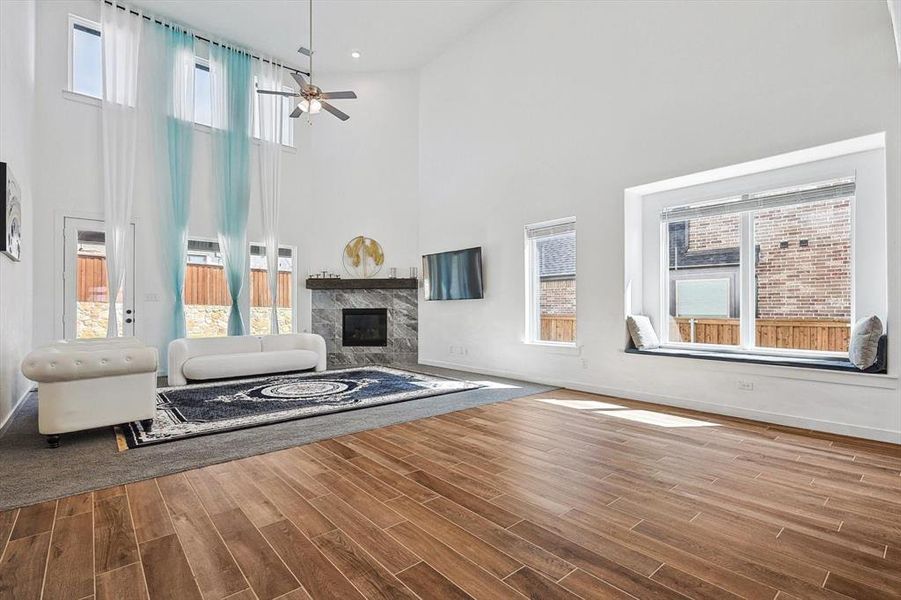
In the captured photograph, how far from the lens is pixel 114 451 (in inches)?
118

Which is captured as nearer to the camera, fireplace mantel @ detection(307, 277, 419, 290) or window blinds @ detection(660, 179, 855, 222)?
window blinds @ detection(660, 179, 855, 222)

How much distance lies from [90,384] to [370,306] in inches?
194

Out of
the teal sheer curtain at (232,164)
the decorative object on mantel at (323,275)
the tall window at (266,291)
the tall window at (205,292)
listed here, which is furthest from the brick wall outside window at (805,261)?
the tall window at (205,292)

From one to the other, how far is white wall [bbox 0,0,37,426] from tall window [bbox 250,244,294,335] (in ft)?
→ 8.83

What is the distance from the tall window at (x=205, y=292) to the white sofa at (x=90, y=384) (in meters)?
3.44

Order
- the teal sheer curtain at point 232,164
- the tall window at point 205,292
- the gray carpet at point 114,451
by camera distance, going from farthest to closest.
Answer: the teal sheer curtain at point 232,164 → the tall window at point 205,292 → the gray carpet at point 114,451

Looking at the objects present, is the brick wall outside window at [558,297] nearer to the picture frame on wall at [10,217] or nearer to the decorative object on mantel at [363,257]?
the decorative object on mantel at [363,257]

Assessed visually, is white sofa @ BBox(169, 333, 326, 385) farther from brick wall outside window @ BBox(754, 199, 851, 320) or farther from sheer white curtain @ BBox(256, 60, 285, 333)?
brick wall outside window @ BBox(754, 199, 851, 320)

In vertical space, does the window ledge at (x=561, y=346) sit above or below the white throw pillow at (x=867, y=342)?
below

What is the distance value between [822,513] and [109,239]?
299 inches

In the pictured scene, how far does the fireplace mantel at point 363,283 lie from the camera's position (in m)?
7.74

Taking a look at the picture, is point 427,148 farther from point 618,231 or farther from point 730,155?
point 730,155

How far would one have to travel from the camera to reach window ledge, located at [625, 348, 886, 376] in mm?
3463

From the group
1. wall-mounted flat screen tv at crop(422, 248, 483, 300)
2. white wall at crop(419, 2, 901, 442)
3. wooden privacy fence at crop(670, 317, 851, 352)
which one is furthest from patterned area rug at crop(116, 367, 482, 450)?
wooden privacy fence at crop(670, 317, 851, 352)
